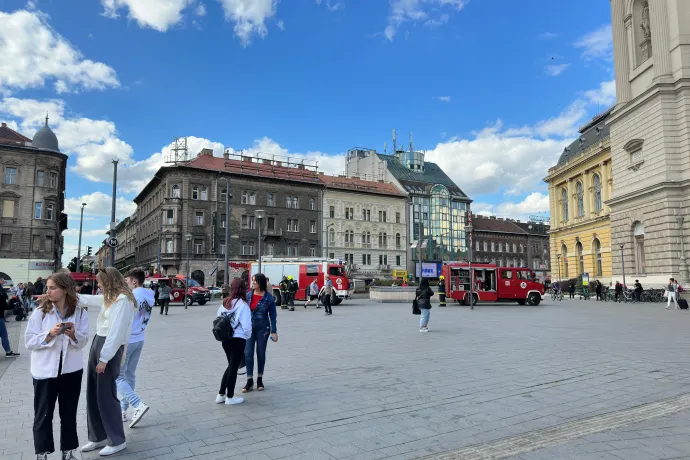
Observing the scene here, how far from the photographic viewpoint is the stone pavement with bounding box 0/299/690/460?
5.05 meters

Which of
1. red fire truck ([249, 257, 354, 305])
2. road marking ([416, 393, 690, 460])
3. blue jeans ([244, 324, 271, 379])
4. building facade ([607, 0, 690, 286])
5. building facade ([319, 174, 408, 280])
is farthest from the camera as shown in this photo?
building facade ([319, 174, 408, 280])

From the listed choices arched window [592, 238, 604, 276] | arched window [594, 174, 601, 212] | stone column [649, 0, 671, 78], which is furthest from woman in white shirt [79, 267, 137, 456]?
arched window [594, 174, 601, 212]

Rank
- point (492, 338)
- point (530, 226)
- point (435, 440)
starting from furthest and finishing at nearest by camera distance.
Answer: point (530, 226) < point (492, 338) < point (435, 440)

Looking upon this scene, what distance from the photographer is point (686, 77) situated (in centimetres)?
3256

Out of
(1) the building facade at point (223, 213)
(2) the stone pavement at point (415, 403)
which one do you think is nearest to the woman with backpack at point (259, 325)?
(2) the stone pavement at point (415, 403)

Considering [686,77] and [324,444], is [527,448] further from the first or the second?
[686,77]

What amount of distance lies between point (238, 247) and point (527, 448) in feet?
191

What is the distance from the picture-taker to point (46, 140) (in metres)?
56.3

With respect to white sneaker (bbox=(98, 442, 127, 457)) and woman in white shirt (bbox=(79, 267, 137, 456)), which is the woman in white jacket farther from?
white sneaker (bbox=(98, 442, 127, 457))

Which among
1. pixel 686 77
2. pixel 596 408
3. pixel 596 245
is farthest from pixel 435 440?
pixel 596 245

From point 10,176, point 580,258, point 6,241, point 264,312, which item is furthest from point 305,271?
point 10,176

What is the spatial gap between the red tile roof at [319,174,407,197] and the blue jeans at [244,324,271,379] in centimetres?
6134

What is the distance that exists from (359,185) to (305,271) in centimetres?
3887

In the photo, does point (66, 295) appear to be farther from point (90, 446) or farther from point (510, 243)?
point (510, 243)
